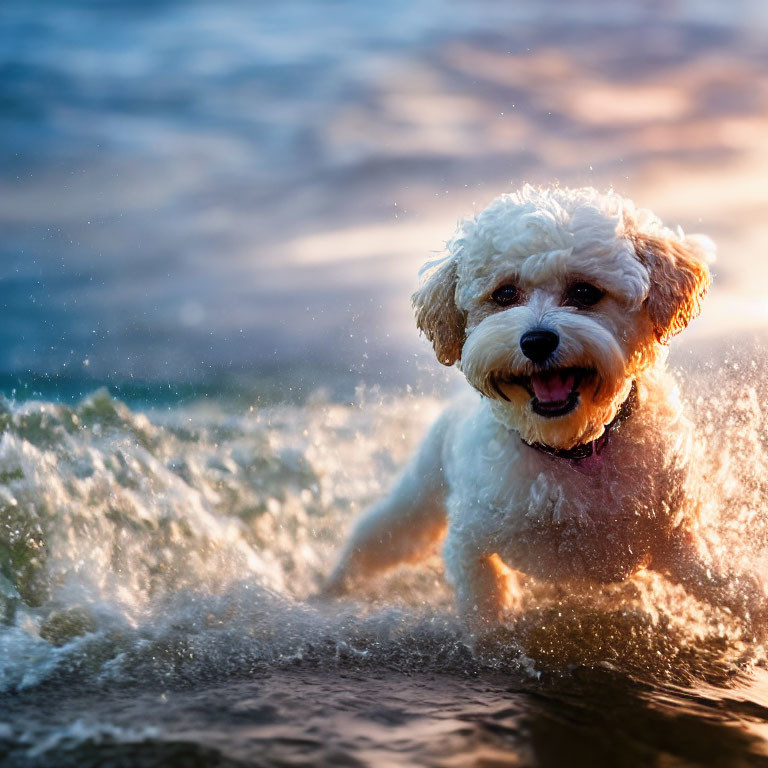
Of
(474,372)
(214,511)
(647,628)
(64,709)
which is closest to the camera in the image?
(64,709)

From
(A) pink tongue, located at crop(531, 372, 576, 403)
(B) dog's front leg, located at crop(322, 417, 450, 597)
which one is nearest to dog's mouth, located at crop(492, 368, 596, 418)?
(A) pink tongue, located at crop(531, 372, 576, 403)

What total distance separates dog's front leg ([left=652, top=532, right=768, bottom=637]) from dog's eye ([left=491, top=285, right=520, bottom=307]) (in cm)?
134

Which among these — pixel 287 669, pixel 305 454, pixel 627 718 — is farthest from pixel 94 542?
pixel 627 718

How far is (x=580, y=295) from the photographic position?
3449mm

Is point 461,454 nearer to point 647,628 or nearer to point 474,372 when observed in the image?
point 474,372

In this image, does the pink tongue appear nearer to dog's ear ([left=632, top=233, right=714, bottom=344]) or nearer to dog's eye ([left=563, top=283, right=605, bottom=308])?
dog's eye ([left=563, top=283, right=605, bottom=308])

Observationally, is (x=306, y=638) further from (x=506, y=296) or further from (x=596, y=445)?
(x=506, y=296)

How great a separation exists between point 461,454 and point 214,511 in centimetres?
308

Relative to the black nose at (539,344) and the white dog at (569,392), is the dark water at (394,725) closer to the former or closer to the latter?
the white dog at (569,392)

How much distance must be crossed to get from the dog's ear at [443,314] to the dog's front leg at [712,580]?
1372 mm

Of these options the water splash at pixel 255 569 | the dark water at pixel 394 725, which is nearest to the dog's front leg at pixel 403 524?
the water splash at pixel 255 569

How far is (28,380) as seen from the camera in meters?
8.43

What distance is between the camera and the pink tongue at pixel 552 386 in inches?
133

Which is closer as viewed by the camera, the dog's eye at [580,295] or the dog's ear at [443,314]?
the dog's eye at [580,295]
